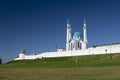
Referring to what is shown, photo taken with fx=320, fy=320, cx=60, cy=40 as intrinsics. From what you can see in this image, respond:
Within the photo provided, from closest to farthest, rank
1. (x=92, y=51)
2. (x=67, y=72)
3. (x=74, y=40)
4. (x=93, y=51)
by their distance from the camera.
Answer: (x=67, y=72) < (x=93, y=51) < (x=92, y=51) < (x=74, y=40)

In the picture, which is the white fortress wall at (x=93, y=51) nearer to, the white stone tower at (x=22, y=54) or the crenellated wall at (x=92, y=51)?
the crenellated wall at (x=92, y=51)

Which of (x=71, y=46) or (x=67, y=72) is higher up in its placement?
(x=71, y=46)

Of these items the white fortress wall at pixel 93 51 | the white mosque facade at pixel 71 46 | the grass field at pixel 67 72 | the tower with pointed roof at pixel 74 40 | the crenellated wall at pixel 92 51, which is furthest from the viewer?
the tower with pointed roof at pixel 74 40

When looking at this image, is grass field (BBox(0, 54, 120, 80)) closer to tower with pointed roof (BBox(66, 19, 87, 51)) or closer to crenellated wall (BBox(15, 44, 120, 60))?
crenellated wall (BBox(15, 44, 120, 60))

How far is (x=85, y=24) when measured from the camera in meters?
172

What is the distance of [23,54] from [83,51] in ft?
181

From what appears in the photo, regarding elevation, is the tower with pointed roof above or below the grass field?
above

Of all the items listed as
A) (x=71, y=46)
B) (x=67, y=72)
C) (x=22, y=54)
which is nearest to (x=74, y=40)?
(x=71, y=46)

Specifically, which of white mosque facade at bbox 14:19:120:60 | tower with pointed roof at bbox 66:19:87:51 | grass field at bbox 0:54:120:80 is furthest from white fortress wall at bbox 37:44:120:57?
grass field at bbox 0:54:120:80

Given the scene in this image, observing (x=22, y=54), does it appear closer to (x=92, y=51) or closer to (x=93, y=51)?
(x=92, y=51)

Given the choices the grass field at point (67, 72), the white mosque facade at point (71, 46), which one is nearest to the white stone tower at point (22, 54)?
the white mosque facade at point (71, 46)

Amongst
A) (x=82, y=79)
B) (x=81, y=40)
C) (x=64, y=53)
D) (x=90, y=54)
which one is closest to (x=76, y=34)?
(x=81, y=40)

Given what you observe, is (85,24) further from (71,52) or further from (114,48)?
(114,48)

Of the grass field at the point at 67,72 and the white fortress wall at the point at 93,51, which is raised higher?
the white fortress wall at the point at 93,51
